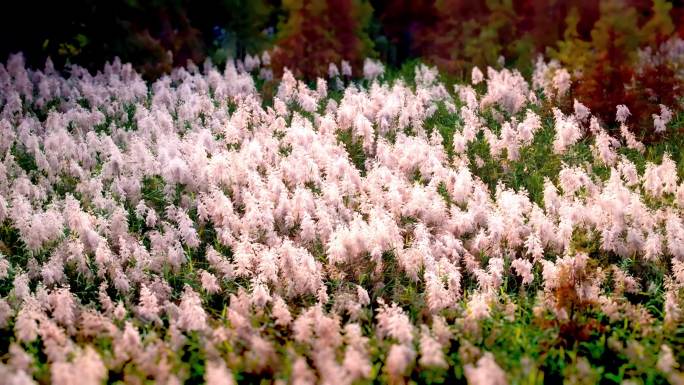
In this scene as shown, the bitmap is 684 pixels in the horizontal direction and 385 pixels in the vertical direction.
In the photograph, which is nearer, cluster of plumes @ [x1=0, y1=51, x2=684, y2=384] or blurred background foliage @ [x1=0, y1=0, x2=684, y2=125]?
cluster of plumes @ [x1=0, y1=51, x2=684, y2=384]

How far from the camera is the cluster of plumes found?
5.35m

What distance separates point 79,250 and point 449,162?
508 cm

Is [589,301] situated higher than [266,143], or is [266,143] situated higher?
[266,143]

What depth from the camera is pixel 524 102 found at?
465 inches

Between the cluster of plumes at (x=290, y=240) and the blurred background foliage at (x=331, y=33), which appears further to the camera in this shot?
the blurred background foliage at (x=331, y=33)

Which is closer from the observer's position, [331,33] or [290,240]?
[290,240]

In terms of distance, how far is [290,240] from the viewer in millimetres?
7195

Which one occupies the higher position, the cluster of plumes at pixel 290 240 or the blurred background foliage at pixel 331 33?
the blurred background foliage at pixel 331 33

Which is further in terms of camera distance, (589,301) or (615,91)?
(615,91)

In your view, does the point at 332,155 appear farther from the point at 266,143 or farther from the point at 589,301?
the point at 589,301

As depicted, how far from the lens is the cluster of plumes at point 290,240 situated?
5348 millimetres

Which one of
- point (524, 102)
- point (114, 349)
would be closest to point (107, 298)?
point (114, 349)

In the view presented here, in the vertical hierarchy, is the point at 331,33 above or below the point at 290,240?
above

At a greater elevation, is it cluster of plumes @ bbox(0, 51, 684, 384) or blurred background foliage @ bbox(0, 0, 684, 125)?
blurred background foliage @ bbox(0, 0, 684, 125)
